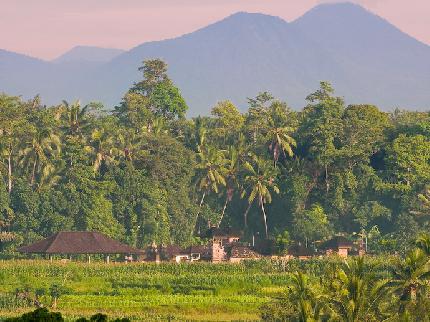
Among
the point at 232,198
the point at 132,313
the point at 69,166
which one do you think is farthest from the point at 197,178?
the point at 132,313

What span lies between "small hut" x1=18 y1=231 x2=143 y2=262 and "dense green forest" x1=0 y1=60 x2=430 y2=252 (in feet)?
29.3

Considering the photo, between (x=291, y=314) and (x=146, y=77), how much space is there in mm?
84417

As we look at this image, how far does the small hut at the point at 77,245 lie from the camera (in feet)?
344

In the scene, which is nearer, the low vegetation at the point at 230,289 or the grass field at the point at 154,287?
the low vegetation at the point at 230,289

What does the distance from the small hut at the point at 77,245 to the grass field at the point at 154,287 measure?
2020mm

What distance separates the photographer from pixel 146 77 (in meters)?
148

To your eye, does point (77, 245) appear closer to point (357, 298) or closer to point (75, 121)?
point (75, 121)

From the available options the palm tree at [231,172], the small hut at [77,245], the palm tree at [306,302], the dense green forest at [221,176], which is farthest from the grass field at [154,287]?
the palm tree at [231,172]

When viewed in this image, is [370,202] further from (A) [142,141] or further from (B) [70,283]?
(B) [70,283]

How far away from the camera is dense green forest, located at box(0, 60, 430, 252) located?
119 metres

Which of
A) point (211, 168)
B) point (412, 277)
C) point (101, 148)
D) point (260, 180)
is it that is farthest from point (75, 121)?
point (412, 277)

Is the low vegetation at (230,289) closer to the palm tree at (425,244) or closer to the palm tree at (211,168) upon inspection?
the palm tree at (425,244)

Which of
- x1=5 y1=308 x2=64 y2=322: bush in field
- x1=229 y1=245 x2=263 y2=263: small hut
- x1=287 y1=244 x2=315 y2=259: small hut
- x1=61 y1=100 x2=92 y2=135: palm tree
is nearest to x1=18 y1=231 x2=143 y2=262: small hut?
x1=229 y1=245 x2=263 y2=263: small hut

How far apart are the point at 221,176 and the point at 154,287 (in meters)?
35.1
